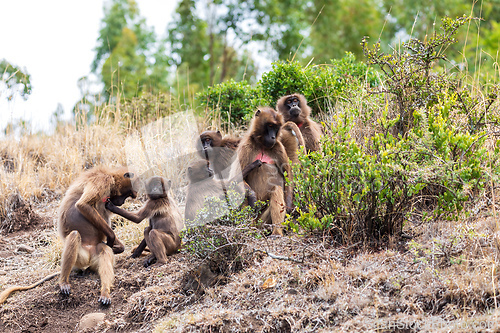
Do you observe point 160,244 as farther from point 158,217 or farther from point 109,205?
point 109,205

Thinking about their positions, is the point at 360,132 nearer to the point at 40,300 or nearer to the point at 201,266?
the point at 201,266

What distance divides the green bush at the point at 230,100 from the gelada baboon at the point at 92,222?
323 centimetres

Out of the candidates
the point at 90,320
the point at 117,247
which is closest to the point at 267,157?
the point at 117,247

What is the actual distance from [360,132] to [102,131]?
509cm

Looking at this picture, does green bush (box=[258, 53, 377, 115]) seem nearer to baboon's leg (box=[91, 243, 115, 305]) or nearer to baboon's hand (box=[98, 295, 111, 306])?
baboon's leg (box=[91, 243, 115, 305])

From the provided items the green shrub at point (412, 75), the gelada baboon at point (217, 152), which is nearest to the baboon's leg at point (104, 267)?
the gelada baboon at point (217, 152)

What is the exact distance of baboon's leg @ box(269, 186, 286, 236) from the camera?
4691 millimetres

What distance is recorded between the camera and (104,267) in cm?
453

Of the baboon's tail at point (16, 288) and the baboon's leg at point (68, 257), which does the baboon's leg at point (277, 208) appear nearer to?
the baboon's leg at point (68, 257)

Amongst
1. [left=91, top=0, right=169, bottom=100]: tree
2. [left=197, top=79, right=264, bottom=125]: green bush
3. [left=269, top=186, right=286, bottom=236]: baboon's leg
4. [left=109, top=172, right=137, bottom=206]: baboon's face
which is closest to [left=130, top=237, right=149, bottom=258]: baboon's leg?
[left=109, top=172, right=137, bottom=206]: baboon's face

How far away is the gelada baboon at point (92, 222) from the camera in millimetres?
4441

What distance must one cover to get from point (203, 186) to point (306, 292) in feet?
6.35

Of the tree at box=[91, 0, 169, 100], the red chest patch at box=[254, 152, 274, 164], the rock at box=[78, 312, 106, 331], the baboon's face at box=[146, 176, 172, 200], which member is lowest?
the rock at box=[78, 312, 106, 331]

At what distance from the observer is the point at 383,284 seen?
3.33 meters
